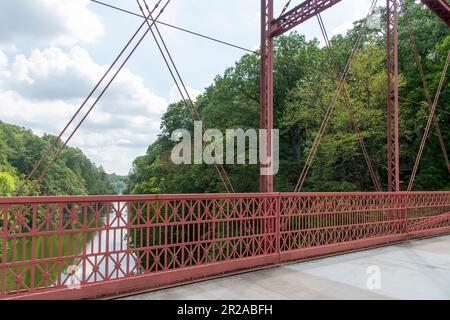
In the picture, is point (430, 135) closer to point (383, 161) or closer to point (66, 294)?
point (383, 161)

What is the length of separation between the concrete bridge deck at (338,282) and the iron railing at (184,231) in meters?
0.26

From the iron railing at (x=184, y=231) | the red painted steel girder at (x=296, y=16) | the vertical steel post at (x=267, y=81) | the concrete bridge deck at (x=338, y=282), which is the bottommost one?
the concrete bridge deck at (x=338, y=282)

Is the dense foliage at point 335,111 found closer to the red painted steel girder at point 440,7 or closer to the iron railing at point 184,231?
the red painted steel girder at point 440,7

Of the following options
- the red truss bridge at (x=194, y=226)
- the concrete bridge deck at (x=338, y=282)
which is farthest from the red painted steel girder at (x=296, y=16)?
the concrete bridge deck at (x=338, y=282)

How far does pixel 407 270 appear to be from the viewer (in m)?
4.52

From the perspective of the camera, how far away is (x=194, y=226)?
400cm

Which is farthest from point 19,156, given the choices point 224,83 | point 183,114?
Answer: point 224,83

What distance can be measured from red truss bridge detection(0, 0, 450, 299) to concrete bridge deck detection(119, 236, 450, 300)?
0.84 feet

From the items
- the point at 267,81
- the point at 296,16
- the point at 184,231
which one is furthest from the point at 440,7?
the point at 184,231

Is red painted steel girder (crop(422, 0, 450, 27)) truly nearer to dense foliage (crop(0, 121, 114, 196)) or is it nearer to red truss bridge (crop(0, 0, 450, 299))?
red truss bridge (crop(0, 0, 450, 299))

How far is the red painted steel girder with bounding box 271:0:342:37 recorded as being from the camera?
579cm

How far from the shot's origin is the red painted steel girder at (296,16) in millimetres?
5785

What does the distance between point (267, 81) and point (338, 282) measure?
10.9ft

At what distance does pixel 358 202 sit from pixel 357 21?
21.8 meters
